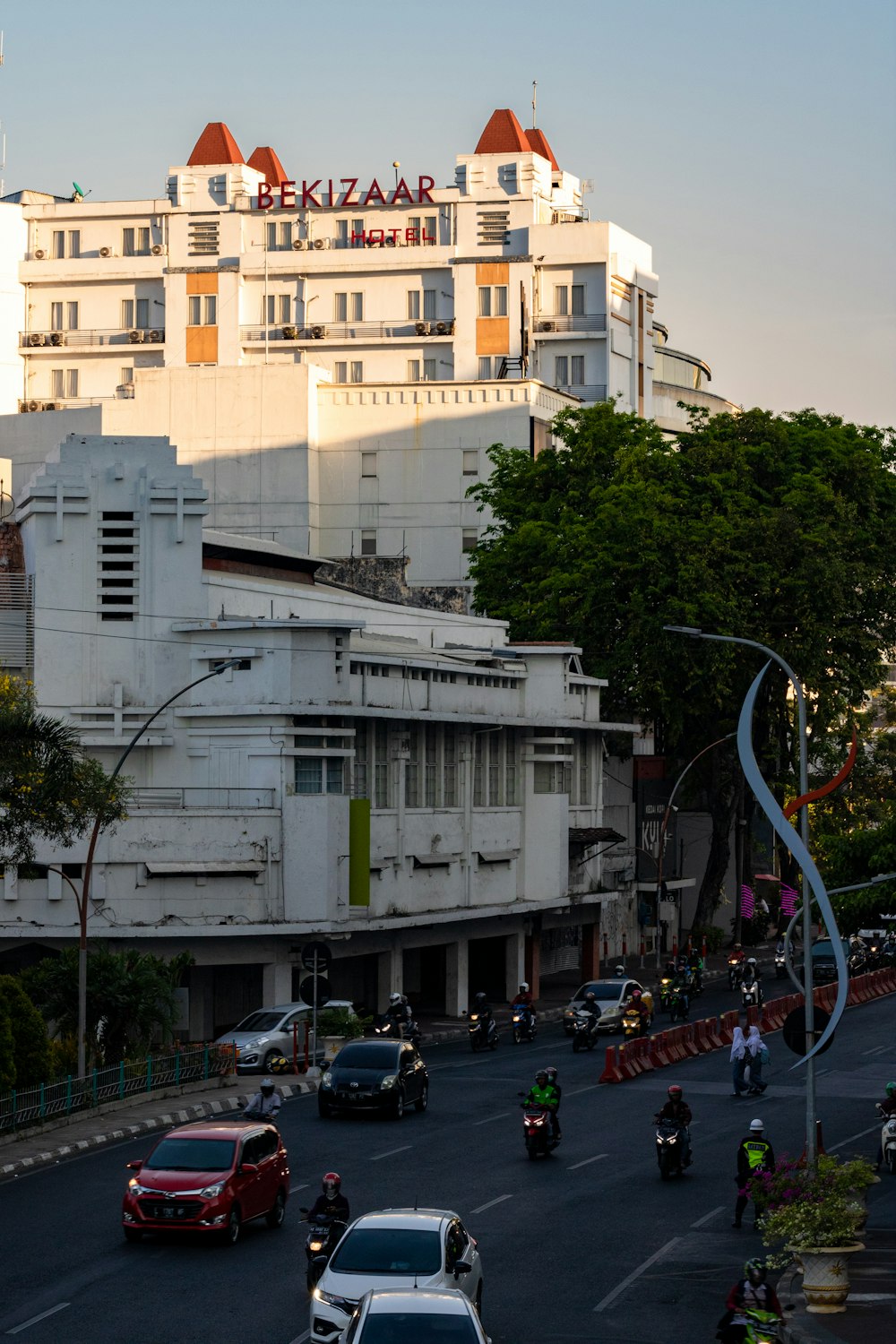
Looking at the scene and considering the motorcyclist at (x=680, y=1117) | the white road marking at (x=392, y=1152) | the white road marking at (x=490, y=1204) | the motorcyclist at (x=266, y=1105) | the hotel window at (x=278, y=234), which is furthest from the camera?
the hotel window at (x=278, y=234)

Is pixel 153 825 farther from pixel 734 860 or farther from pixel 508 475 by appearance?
pixel 734 860

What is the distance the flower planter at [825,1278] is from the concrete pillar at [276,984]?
30.3m

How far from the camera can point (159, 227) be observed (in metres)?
107

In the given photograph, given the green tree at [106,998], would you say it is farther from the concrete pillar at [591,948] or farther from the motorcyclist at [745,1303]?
the concrete pillar at [591,948]

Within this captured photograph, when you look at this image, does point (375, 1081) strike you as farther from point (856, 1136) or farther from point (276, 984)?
point (276, 984)

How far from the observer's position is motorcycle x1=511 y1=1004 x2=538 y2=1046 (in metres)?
54.1

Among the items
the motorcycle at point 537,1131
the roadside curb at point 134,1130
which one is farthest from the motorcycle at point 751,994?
the motorcycle at point 537,1131

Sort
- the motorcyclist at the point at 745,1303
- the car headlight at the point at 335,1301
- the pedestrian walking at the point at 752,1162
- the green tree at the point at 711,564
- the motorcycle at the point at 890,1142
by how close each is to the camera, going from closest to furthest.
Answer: the motorcyclist at the point at 745,1303, the car headlight at the point at 335,1301, the pedestrian walking at the point at 752,1162, the motorcycle at the point at 890,1142, the green tree at the point at 711,564

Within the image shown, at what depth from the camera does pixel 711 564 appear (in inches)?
2758

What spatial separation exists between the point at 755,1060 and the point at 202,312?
69069mm

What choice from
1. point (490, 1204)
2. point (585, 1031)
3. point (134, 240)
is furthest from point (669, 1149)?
point (134, 240)

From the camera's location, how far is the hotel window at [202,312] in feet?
340

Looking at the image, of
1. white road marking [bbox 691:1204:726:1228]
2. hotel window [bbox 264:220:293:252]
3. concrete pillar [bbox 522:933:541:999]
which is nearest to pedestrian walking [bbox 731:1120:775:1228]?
white road marking [bbox 691:1204:726:1228]

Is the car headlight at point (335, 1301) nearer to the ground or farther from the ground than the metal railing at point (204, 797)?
nearer to the ground
